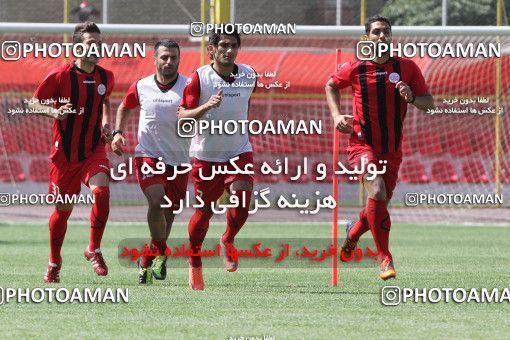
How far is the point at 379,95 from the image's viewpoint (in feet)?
37.2

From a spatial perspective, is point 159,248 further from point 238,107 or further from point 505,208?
point 505,208

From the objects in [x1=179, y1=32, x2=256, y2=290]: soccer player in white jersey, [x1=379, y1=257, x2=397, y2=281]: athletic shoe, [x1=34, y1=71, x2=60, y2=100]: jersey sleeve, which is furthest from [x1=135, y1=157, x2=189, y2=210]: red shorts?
[x1=379, y1=257, x2=397, y2=281]: athletic shoe

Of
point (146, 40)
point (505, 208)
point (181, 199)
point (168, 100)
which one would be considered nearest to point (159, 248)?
point (181, 199)

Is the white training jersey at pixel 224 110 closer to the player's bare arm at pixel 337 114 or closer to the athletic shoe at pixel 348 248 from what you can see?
the player's bare arm at pixel 337 114

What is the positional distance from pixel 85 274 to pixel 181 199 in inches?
43.2

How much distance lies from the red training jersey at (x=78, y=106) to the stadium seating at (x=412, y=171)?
10.1 m

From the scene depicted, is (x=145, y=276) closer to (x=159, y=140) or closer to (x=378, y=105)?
(x=159, y=140)

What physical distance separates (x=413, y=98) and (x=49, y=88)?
297 centimetres

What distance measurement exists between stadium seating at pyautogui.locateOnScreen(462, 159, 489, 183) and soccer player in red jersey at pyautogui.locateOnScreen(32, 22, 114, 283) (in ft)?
33.5

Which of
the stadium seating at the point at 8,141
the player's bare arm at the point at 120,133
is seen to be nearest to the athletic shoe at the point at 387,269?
the player's bare arm at the point at 120,133

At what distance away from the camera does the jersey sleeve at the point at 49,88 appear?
11562 millimetres

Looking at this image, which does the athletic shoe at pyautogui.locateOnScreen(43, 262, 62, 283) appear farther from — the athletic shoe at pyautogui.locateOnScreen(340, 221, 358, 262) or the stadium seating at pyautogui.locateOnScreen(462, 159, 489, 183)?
the stadium seating at pyautogui.locateOnScreen(462, 159, 489, 183)

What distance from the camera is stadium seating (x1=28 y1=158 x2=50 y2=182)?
69.9ft

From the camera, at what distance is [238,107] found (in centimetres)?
1105
